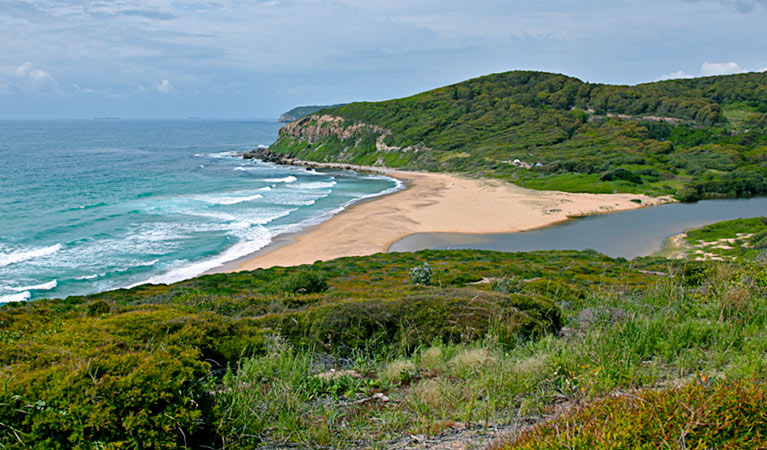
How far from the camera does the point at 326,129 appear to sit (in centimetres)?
10862

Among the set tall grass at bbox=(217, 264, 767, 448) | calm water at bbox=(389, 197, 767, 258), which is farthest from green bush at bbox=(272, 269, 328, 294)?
calm water at bbox=(389, 197, 767, 258)

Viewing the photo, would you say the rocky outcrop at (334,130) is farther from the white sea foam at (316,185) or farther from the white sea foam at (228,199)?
the white sea foam at (228,199)

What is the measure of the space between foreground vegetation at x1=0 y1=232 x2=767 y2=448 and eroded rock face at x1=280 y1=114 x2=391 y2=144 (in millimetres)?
95229

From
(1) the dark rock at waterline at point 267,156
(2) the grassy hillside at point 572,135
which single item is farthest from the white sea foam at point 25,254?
(1) the dark rock at waterline at point 267,156

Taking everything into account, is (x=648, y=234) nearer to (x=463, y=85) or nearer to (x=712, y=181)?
(x=712, y=181)

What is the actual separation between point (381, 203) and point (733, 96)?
117 meters

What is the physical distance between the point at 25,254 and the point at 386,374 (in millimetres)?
35380

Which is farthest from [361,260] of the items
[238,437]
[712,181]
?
[712,181]

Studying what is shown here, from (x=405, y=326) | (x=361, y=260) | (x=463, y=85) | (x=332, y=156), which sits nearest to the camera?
(x=405, y=326)

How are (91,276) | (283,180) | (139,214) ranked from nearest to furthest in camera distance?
(91,276), (139,214), (283,180)

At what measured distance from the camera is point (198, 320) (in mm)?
5523

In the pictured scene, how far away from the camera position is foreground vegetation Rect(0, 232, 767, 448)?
9.52ft

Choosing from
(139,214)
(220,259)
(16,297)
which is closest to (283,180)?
(139,214)

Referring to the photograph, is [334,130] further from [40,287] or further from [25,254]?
[40,287]
